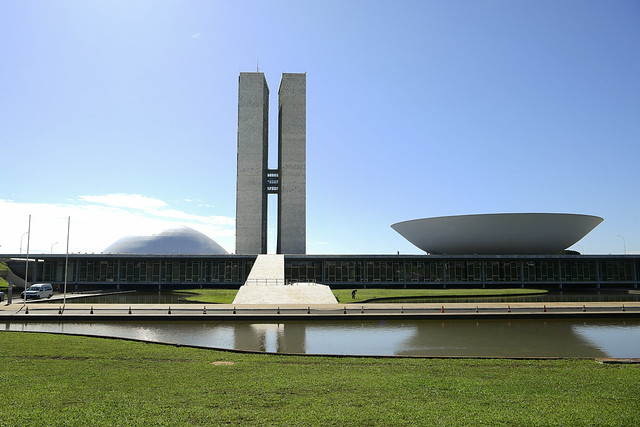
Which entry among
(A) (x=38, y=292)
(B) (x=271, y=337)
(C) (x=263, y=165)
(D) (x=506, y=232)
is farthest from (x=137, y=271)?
(D) (x=506, y=232)

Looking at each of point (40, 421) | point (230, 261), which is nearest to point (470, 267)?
point (230, 261)

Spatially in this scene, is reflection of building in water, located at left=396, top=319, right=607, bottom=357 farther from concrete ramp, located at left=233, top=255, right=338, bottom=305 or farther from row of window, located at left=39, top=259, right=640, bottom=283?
row of window, located at left=39, top=259, right=640, bottom=283

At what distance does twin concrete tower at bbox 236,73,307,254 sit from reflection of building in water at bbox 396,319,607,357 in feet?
193

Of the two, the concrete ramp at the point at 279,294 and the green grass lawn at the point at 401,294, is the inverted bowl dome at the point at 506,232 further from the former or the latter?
the concrete ramp at the point at 279,294

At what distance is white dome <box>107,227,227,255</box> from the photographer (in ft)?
406

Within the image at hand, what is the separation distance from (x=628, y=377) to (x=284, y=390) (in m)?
8.65

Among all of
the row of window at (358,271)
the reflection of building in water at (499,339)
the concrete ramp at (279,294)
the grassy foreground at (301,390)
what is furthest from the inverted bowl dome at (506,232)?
the grassy foreground at (301,390)

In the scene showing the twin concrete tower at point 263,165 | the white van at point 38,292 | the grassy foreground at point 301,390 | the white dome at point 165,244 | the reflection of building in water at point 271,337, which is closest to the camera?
the grassy foreground at point 301,390

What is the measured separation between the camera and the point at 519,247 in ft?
206

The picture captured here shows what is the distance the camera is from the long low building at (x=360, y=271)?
60.2 meters

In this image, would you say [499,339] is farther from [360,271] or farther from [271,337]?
[360,271]

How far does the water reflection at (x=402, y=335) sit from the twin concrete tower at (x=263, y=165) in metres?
57.7

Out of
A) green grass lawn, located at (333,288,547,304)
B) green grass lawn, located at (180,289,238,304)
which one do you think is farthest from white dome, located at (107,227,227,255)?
green grass lawn, located at (333,288,547,304)

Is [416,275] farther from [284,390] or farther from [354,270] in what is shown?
[284,390]
